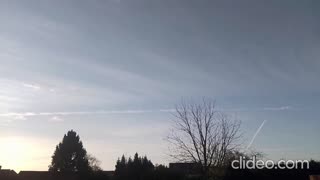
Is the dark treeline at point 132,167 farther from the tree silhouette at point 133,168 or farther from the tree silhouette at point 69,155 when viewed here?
the tree silhouette at point 69,155

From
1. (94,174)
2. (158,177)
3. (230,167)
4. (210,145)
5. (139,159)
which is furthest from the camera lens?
(139,159)

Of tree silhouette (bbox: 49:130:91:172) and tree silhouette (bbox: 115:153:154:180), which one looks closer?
tree silhouette (bbox: 115:153:154:180)

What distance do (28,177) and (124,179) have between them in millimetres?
12699

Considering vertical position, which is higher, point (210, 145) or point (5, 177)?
point (210, 145)

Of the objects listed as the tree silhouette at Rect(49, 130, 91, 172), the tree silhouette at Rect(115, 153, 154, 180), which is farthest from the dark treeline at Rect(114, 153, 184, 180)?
the tree silhouette at Rect(49, 130, 91, 172)

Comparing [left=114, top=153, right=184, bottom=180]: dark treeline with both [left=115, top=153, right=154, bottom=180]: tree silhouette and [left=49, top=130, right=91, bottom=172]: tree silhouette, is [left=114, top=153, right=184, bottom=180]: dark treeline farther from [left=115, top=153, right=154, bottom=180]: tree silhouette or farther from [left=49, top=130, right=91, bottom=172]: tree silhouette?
[left=49, top=130, right=91, bottom=172]: tree silhouette

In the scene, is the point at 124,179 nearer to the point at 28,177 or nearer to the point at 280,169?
the point at 28,177

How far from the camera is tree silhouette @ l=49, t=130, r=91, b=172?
58438 mm

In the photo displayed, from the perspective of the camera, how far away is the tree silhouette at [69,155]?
58438 millimetres

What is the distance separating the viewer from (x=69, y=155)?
59.8 m

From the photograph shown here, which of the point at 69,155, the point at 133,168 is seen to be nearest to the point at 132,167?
the point at 133,168

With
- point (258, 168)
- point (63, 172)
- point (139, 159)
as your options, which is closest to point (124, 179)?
point (139, 159)

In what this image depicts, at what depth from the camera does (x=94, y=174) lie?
48250 millimetres

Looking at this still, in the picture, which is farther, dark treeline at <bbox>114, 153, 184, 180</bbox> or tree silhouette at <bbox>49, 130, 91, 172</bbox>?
tree silhouette at <bbox>49, 130, 91, 172</bbox>
